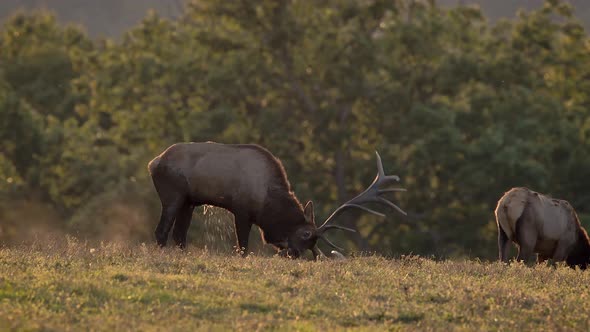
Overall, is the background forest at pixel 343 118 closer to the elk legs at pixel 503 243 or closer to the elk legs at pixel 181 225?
the elk legs at pixel 503 243

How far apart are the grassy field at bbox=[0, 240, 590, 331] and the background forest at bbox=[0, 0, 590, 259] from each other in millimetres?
21502

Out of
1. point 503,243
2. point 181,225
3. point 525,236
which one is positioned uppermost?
point 181,225

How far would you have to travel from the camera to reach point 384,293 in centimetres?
1241

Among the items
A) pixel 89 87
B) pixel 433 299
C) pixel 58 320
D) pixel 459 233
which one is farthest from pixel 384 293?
pixel 89 87

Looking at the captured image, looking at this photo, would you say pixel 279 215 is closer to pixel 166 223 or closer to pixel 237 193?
pixel 237 193

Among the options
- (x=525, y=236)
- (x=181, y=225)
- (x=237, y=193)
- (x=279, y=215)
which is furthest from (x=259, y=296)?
(x=525, y=236)

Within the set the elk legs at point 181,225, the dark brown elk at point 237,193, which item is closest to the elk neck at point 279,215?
the dark brown elk at point 237,193

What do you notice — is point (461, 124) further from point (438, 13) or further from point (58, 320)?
point (58, 320)

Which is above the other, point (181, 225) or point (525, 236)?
point (181, 225)

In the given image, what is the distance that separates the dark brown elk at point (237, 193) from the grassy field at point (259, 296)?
340 cm

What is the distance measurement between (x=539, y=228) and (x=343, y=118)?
21.5 meters

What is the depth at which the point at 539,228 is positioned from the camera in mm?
20328

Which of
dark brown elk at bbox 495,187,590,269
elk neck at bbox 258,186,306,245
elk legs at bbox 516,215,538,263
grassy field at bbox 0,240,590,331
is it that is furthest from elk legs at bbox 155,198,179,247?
elk legs at bbox 516,215,538,263

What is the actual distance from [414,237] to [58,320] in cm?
2918
